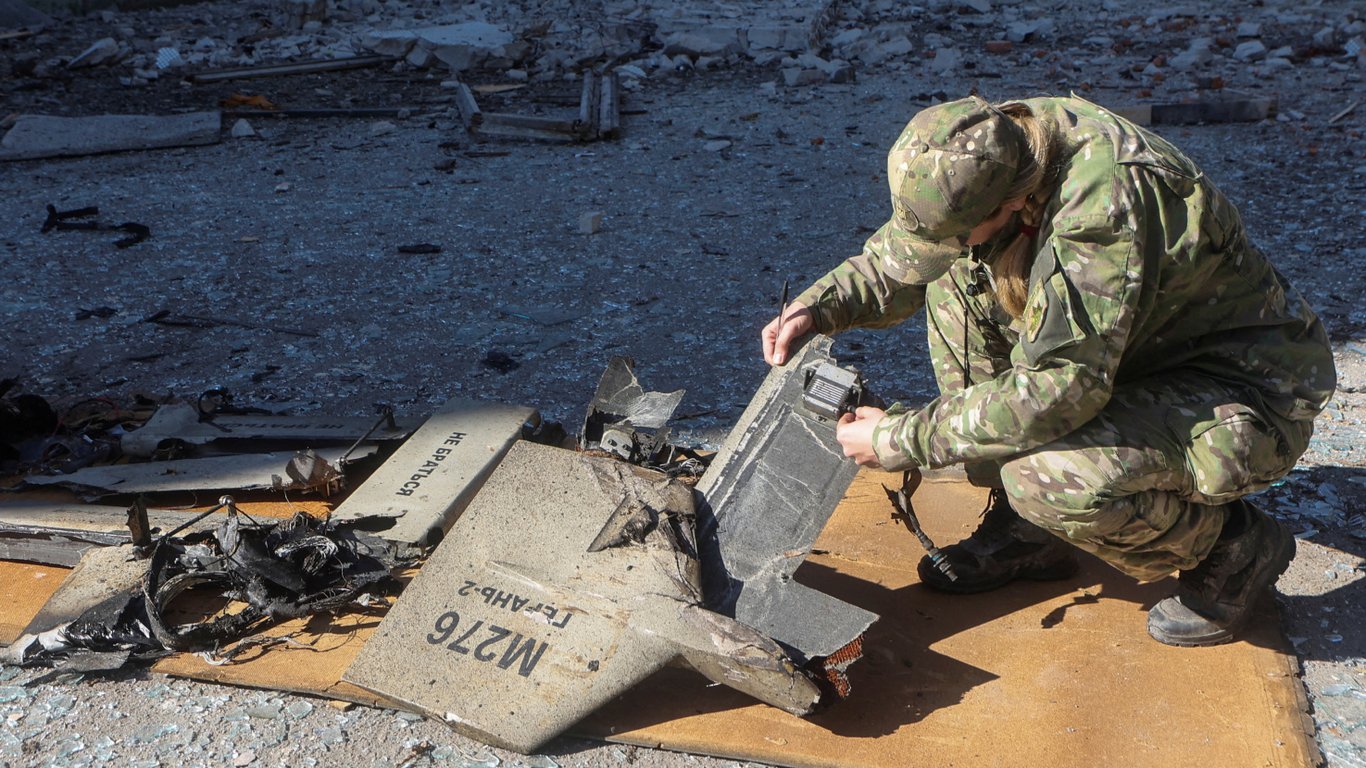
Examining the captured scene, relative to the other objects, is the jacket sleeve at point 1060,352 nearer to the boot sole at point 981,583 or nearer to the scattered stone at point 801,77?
the boot sole at point 981,583

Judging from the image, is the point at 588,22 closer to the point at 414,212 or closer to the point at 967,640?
the point at 414,212

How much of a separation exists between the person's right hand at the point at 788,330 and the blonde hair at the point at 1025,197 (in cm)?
45

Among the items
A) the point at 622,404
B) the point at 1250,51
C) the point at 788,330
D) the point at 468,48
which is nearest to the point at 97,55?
the point at 468,48

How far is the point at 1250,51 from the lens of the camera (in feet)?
27.9

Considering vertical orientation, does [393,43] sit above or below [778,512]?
below

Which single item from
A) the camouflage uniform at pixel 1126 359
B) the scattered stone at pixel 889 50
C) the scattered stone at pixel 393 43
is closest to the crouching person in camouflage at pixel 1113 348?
the camouflage uniform at pixel 1126 359

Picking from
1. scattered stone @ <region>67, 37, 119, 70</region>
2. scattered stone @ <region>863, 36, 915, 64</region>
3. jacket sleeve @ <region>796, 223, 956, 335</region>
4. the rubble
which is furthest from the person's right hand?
scattered stone @ <region>67, 37, 119, 70</region>

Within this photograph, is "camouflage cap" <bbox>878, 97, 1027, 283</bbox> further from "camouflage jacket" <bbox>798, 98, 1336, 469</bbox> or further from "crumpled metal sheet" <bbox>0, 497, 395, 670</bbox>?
"crumpled metal sheet" <bbox>0, 497, 395, 670</bbox>

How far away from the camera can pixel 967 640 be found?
254cm

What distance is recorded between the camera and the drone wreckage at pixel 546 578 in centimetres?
225

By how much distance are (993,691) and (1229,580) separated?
57 cm

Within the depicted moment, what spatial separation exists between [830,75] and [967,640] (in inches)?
253

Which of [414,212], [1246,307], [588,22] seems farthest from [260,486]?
[588,22]

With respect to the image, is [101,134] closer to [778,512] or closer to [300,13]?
[300,13]
